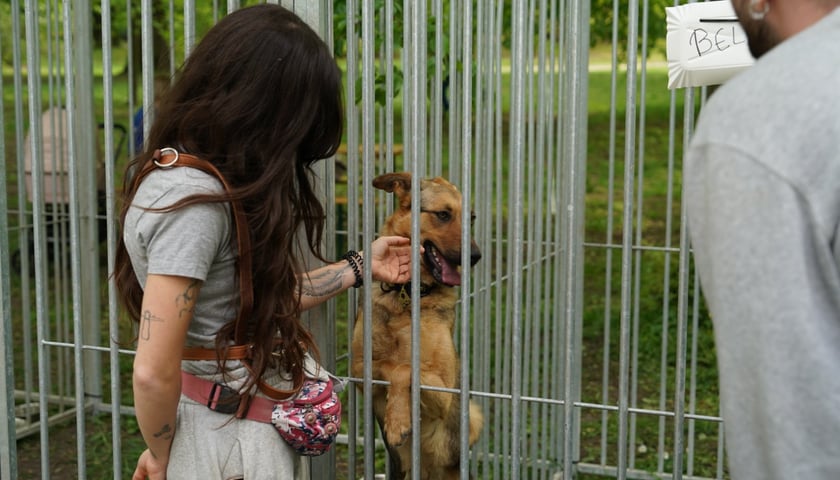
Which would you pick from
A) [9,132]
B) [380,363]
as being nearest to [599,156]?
[9,132]

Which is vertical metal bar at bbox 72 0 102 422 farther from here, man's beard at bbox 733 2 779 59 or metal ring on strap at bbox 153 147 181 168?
man's beard at bbox 733 2 779 59

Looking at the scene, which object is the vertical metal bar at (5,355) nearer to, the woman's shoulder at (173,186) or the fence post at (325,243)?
Result: the fence post at (325,243)

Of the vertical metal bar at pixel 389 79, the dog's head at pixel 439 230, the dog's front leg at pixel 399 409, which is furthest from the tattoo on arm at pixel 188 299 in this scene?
the dog's head at pixel 439 230

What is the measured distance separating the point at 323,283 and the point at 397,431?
74 centimetres

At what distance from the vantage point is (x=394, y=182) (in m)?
3.57

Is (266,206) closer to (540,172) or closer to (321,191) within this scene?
(321,191)

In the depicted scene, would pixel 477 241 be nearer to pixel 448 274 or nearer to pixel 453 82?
pixel 448 274

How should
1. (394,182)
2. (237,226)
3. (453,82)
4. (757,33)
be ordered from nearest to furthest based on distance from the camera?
(757,33) → (237,226) → (453,82) → (394,182)

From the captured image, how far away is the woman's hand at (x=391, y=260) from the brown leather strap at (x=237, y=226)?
0.74 m

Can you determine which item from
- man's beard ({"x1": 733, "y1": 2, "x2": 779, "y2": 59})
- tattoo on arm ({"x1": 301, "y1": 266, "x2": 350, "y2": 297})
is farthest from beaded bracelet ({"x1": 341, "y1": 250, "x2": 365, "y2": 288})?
man's beard ({"x1": 733, "y1": 2, "x2": 779, "y2": 59})

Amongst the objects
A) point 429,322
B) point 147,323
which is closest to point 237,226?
point 147,323

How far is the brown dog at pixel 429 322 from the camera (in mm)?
3654

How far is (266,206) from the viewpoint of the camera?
2271mm

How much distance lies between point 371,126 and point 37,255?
4.15 ft
